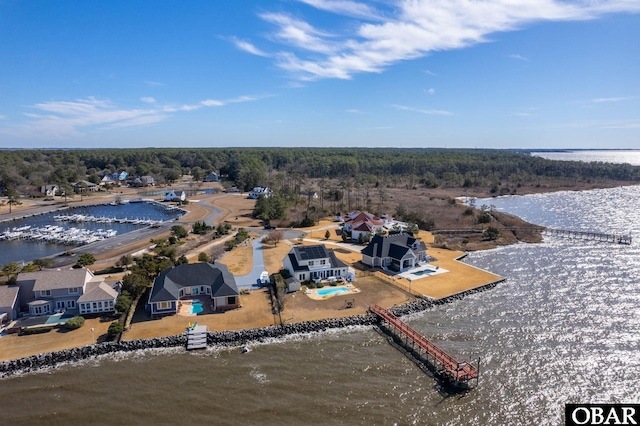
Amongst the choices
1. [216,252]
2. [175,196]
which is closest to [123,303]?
[216,252]

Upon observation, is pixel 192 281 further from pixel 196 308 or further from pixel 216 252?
pixel 216 252

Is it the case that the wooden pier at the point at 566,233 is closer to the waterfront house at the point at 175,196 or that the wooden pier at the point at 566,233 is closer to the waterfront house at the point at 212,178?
the waterfront house at the point at 175,196

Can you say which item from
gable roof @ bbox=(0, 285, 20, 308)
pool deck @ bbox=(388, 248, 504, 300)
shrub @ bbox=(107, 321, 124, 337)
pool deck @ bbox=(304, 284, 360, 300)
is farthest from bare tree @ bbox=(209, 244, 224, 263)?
pool deck @ bbox=(388, 248, 504, 300)

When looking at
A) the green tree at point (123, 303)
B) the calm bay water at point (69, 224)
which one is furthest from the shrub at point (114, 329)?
the calm bay water at point (69, 224)

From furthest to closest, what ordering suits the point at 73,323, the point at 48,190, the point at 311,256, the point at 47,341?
the point at 48,190 < the point at 311,256 < the point at 73,323 < the point at 47,341

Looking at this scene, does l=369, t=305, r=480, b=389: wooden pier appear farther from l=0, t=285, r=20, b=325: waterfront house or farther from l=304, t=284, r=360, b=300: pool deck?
l=0, t=285, r=20, b=325: waterfront house

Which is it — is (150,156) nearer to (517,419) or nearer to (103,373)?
(103,373)
